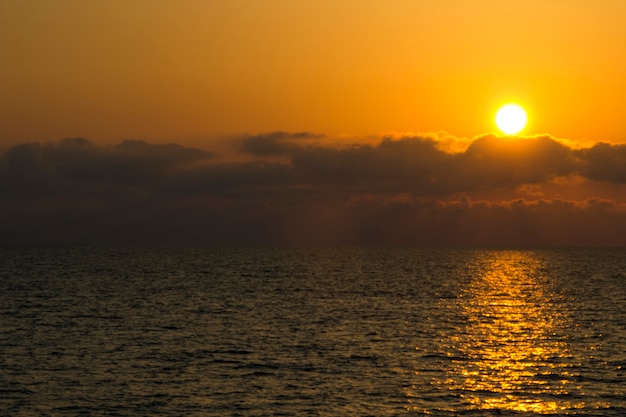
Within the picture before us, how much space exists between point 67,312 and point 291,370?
47136mm

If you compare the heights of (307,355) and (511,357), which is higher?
(511,357)

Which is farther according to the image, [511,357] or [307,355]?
[511,357]

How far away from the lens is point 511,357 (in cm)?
6838

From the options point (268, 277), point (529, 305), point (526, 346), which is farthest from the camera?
point (268, 277)

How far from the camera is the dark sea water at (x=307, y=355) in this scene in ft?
169

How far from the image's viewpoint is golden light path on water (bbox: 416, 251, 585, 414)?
173ft

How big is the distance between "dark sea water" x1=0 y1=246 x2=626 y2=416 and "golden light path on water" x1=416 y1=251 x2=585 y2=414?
17 cm

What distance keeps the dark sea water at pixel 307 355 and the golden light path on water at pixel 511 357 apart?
0.55 ft

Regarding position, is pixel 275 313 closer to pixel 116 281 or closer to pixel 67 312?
pixel 67 312

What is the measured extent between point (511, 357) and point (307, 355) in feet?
55.6

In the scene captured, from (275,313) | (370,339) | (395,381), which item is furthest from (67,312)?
(395,381)

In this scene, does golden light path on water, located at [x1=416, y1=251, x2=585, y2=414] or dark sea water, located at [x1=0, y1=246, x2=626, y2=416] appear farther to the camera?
golden light path on water, located at [x1=416, y1=251, x2=585, y2=414]

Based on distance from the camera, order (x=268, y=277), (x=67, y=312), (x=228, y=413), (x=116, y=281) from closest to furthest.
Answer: (x=228, y=413), (x=67, y=312), (x=116, y=281), (x=268, y=277)

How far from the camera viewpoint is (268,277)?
593 ft
